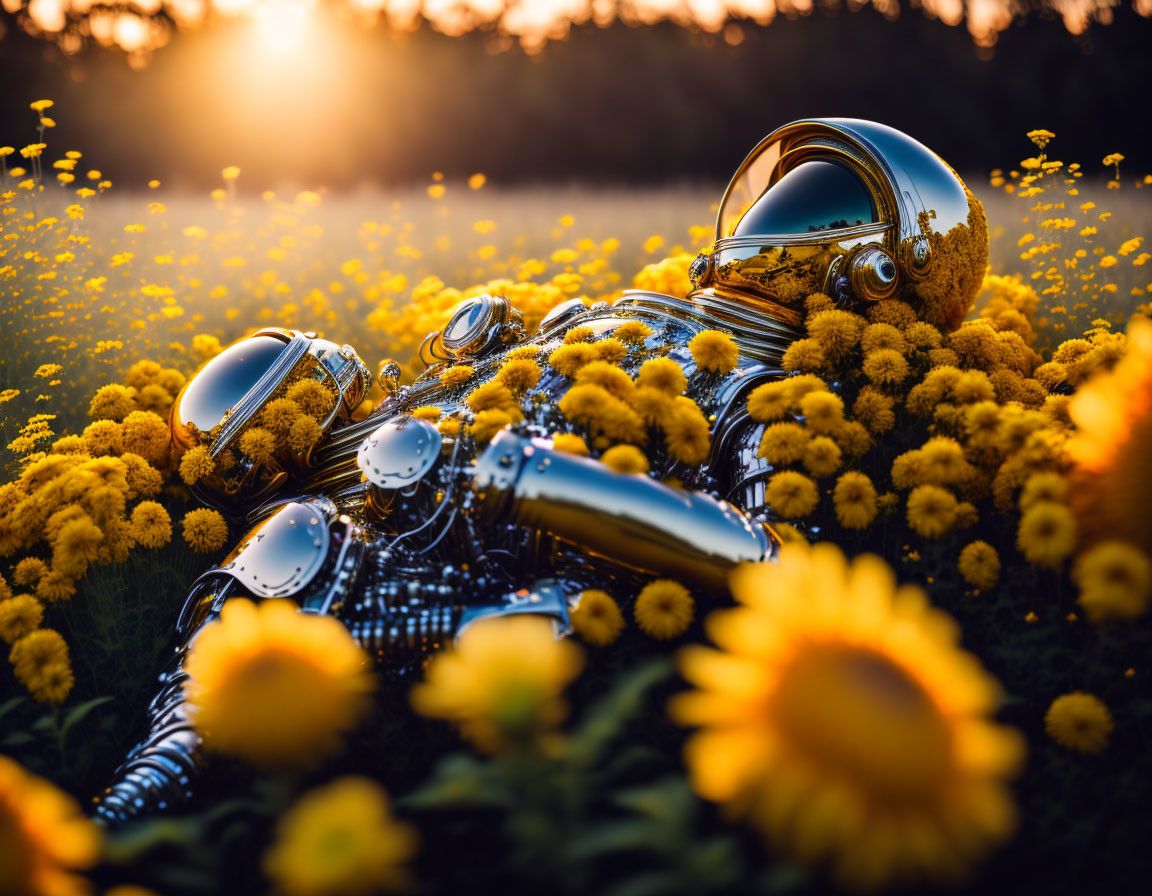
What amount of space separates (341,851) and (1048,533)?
1.76m

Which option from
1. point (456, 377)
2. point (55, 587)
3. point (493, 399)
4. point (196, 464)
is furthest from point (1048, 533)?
point (55, 587)

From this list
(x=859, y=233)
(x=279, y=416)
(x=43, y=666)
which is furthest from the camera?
(x=279, y=416)

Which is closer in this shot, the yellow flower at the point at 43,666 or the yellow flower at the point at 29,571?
the yellow flower at the point at 43,666

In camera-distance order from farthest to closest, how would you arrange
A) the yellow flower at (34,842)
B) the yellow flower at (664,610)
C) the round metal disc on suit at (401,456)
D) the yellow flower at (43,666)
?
1. the round metal disc on suit at (401,456)
2. the yellow flower at (43,666)
3. the yellow flower at (664,610)
4. the yellow flower at (34,842)

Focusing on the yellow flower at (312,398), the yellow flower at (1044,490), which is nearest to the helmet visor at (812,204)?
the yellow flower at (1044,490)

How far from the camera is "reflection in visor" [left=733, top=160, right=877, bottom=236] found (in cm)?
289

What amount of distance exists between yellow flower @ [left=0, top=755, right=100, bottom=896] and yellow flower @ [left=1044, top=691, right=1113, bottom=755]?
2.01 m

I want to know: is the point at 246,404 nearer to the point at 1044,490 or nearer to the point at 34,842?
the point at 34,842

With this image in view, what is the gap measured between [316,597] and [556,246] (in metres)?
5.39

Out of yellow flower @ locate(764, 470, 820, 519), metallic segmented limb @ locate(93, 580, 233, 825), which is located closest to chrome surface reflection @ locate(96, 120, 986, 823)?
metallic segmented limb @ locate(93, 580, 233, 825)

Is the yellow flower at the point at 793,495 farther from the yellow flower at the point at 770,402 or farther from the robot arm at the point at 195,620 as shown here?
the robot arm at the point at 195,620

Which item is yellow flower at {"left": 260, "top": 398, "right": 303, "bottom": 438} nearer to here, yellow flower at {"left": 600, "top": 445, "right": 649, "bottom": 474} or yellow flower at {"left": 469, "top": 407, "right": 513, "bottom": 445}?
yellow flower at {"left": 469, "top": 407, "right": 513, "bottom": 445}

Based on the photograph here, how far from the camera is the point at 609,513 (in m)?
2.17

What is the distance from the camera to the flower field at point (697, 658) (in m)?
1.15
